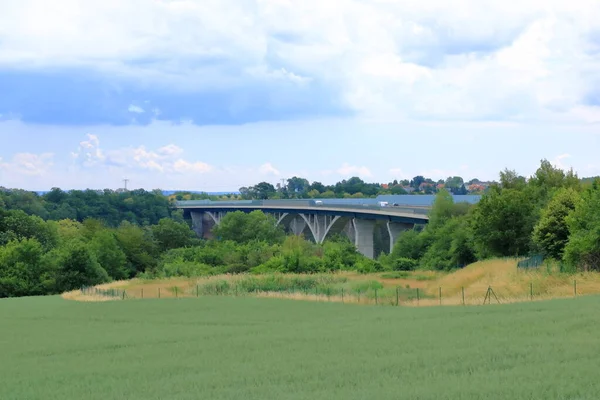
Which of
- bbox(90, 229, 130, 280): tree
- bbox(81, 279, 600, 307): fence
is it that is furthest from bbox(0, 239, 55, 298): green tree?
bbox(81, 279, 600, 307): fence

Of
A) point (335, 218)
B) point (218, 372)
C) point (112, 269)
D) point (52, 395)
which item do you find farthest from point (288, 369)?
point (335, 218)

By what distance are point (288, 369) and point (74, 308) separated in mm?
27287

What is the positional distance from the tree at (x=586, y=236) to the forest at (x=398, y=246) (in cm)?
6

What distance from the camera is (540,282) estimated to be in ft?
128

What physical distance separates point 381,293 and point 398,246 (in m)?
45.4

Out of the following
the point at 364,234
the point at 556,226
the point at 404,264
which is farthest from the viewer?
the point at 364,234

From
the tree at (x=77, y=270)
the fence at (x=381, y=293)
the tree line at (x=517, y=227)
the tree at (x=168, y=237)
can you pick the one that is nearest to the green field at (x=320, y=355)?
the fence at (x=381, y=293)

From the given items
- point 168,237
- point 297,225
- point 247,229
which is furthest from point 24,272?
point 297,225

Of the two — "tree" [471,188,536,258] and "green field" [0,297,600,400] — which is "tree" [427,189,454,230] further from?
"green field" [0,297,600,400]

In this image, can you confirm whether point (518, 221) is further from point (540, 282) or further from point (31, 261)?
point (31, 261)

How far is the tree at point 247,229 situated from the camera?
127 m

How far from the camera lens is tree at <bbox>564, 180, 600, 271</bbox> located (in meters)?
42.7

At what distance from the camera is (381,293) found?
44438mm

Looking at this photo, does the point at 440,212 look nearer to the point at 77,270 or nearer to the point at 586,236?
the point at 77,270
